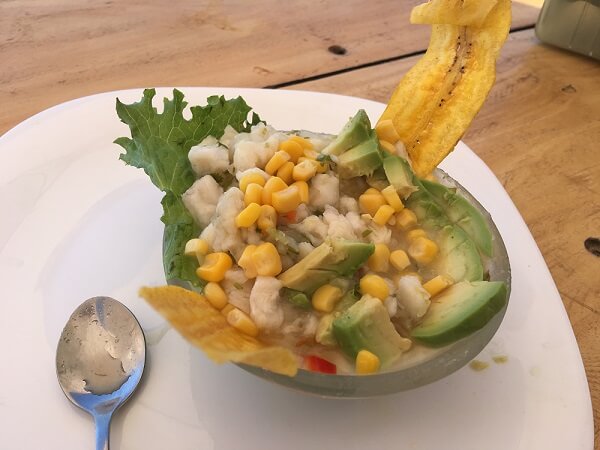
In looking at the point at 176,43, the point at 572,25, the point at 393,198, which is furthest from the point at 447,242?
the point at 572,25

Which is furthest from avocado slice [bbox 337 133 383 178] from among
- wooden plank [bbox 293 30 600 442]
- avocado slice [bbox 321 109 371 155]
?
wooden plank [bbox 293 30 600 442]

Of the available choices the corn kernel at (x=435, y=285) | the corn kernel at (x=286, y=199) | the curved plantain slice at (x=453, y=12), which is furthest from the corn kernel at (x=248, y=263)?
the curved plantain slice at (x=453, y=12)

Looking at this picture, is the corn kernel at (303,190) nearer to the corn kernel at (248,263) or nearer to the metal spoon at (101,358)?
the corn kernel at (248,263)

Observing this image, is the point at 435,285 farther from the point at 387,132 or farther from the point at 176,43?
the point at 176,43

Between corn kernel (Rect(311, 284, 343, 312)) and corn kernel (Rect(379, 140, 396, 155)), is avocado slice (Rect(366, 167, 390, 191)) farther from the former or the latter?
corn kernel (Rect(311, 284, 343, 312))

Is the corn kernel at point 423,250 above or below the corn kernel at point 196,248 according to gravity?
above

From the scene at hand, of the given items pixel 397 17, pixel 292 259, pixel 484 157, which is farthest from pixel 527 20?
pixel 292 259
